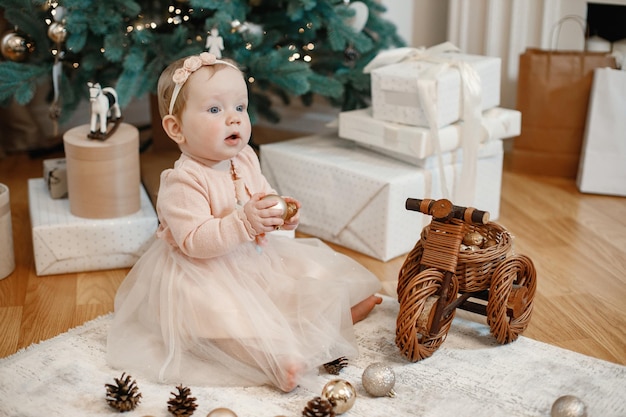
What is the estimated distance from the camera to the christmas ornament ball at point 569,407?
1.25m

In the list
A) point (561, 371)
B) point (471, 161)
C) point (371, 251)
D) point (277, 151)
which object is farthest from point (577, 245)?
point (277, 151)

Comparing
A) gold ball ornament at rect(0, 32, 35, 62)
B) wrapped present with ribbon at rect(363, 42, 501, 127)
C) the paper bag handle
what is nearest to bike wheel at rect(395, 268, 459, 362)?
wrapped present with ribbon at rect(363, 42, 501, 127)

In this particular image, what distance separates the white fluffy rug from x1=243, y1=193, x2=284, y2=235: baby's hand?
0.28 metres

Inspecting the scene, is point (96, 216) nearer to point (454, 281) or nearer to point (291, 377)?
point (291, 377)

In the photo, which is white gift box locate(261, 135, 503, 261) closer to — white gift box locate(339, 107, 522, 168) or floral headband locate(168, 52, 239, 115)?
white gift box locate(339, 107, 522, 168)

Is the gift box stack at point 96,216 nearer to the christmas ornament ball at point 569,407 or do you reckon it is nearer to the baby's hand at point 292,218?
the baby's hand at point 292,218

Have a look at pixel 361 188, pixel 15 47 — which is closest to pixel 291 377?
pixel 361 188

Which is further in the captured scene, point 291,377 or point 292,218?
point 292,218

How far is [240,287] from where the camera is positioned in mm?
1479

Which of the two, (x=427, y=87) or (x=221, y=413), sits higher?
(x=427, y=87)

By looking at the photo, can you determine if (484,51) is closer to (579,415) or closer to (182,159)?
(182,159)

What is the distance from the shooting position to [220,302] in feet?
4.75

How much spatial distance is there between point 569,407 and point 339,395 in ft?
1.17

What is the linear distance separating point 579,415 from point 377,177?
2.69ft
